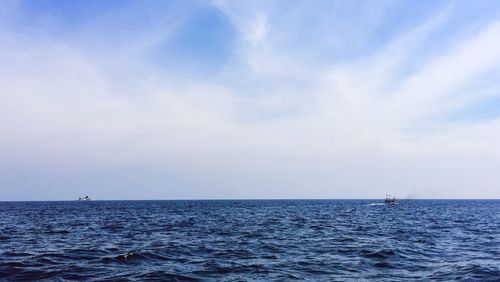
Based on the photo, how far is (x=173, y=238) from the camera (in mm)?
37312

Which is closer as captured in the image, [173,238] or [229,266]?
[229,266]

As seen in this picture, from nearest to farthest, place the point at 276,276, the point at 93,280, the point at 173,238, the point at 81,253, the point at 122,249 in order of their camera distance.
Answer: the point at 93,280
the point at 276,276
the point at 81,253
the point at 122,249
the point at 173,238

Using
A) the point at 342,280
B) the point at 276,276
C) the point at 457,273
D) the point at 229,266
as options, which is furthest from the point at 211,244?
the point at 457,273

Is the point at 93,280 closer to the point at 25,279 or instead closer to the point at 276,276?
the point at 25,279

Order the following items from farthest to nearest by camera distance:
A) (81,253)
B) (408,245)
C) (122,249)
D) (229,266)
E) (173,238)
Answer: (173,238) → (408,245) → (122,249) → (81,253) → (229,266)

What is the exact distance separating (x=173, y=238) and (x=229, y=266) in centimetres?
1512

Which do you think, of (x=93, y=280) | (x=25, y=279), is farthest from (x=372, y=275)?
(x=25, y=279)

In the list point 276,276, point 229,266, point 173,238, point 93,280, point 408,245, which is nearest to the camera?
point 93,280

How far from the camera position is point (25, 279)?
1966 centimetres

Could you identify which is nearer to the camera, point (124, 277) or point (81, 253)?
point (124, 277)

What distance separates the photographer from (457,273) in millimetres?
21625

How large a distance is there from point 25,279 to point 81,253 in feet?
26.7

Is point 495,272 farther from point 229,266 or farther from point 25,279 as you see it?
point 25,279

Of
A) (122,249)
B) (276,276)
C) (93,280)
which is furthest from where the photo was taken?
(122,249)
